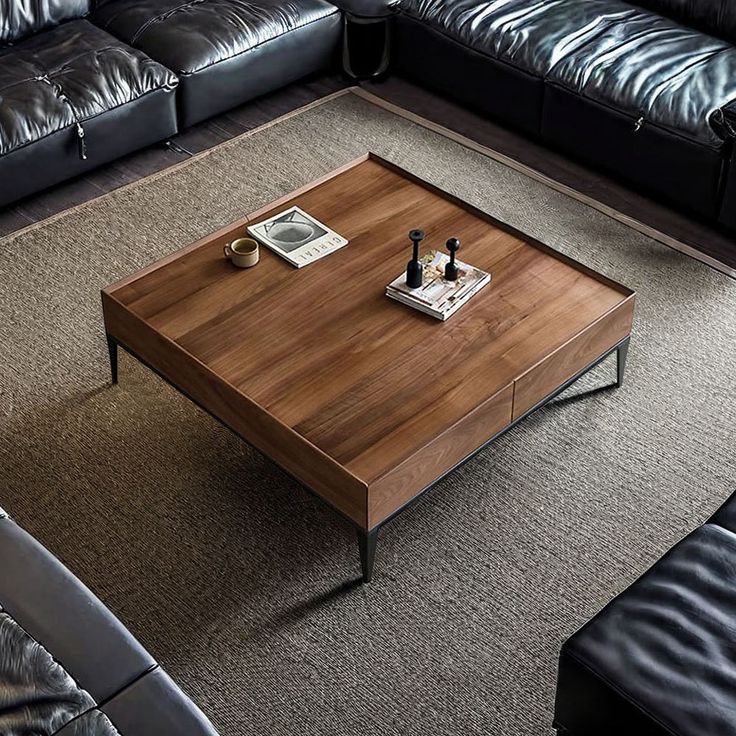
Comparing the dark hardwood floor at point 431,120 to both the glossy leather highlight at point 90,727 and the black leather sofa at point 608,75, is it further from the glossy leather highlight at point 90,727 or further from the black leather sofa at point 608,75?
the glossy leather highlight at point 90,727

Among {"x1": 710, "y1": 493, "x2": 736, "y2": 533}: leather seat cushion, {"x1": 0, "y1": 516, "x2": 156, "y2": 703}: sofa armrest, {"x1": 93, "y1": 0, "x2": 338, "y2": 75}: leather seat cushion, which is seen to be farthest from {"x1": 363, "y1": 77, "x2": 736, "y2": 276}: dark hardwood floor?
{"x1": 0, "y1": 516, "x2": 156, "y2": 703}: sofa armrest

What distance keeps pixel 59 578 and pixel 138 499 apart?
0.75m

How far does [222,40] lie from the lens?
4.38 metres

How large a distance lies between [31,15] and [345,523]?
2.52 meters

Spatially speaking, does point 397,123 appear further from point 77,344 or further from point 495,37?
point 77,344

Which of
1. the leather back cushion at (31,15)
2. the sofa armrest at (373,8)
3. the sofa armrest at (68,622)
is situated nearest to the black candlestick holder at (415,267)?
the sofa armrest at (68,622)

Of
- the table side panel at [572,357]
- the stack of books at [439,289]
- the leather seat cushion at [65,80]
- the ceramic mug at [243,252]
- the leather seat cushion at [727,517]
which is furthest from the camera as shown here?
the leather seat cushion at [65,80]

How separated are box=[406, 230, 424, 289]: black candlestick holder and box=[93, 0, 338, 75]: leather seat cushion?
1609 millimetres

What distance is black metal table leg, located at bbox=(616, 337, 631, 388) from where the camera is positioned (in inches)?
129

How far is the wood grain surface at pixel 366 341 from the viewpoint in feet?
9.02

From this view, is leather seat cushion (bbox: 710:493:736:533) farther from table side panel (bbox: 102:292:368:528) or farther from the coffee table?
table side panel (bbox: 102:292:368:528)

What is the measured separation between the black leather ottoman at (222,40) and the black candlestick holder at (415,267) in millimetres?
1603

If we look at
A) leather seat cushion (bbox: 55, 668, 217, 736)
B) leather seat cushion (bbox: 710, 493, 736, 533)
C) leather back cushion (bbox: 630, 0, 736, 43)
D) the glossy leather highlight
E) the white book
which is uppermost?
leather back cushion (bbox: 630, 0, 736, 43)

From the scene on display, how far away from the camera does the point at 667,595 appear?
2.31 metres
